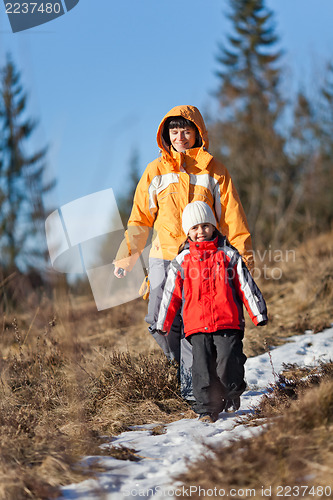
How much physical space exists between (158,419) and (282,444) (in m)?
1.31

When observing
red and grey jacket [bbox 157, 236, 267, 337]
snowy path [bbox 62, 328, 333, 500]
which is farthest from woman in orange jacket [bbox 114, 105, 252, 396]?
→ snowy path [bbox 62, 328, 333, 500]

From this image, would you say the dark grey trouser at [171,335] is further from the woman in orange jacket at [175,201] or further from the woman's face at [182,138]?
the woman's face at [182,138]

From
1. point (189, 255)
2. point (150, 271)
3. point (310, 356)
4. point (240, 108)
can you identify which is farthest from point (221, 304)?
point (240, 108)

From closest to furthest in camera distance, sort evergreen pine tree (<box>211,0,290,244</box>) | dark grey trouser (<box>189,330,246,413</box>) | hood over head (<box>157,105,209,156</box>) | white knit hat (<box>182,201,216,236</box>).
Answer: dark grey trouser (<box>189,330,246,413</box>), white knit hat (<box>182,201,216,236</box>), hood over head (<box>157,105,209,156</box>), evergreen pine tree (<box>211,0,290,244</box>)

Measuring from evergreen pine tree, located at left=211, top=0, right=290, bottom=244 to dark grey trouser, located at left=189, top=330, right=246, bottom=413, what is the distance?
16.4m

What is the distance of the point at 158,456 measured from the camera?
247 cm

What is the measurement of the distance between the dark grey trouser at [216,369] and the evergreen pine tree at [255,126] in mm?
16387

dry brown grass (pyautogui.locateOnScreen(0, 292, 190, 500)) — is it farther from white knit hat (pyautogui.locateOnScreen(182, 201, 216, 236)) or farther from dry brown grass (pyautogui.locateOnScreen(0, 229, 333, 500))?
white knit hat (pyautogui.locateOnScreen(182, 201, 216, 236))

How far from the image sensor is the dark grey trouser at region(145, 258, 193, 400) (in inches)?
138

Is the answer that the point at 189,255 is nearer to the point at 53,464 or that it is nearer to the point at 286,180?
the point at 53,464

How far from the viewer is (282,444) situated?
2096mm

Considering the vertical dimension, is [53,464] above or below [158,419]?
above

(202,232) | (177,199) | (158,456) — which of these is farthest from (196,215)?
(158,456)

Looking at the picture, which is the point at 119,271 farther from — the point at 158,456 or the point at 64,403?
the point at 158,456
